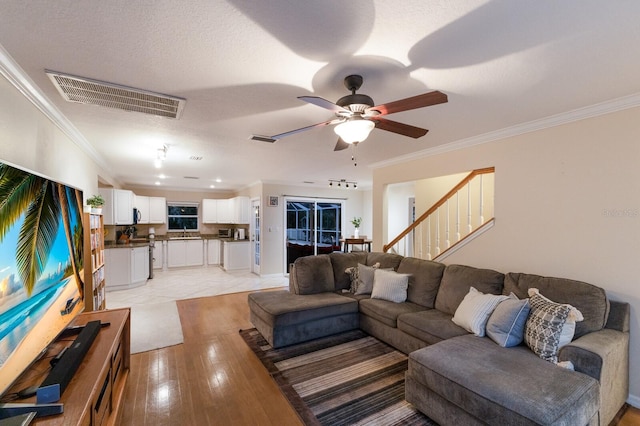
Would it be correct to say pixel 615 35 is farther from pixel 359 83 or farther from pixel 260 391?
pixel 260 391

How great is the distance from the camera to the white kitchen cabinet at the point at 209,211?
28.3 ft

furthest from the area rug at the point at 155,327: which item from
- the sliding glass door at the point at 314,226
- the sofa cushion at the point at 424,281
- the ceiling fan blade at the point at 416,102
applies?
the sliding glass door at the point at 314,226

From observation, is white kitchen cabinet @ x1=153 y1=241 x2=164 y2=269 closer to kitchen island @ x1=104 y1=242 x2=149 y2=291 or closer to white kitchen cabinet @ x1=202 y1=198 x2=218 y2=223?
white kitchen cabinet @ x1=202 y1=198 x2=218 y2=223

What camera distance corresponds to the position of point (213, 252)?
28.0ft

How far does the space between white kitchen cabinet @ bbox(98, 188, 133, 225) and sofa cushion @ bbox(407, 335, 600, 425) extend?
5790 mm

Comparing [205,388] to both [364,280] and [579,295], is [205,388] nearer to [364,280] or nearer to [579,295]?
[364,280]

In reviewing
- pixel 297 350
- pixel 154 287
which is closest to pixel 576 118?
pixel 297 350

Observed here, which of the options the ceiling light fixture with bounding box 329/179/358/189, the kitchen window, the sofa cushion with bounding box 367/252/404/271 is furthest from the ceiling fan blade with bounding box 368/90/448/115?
the kitchen window

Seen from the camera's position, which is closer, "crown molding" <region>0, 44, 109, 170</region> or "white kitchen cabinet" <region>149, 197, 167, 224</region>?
"crown molding" <region>0, 44, 109, 170</region>

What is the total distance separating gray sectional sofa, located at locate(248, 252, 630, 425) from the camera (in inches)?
65.3

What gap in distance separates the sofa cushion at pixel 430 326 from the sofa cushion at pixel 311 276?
3.97 feet

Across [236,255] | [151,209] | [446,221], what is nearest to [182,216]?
[151,209]

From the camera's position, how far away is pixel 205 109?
8.05 feet

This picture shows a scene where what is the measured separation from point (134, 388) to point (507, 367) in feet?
9.64
